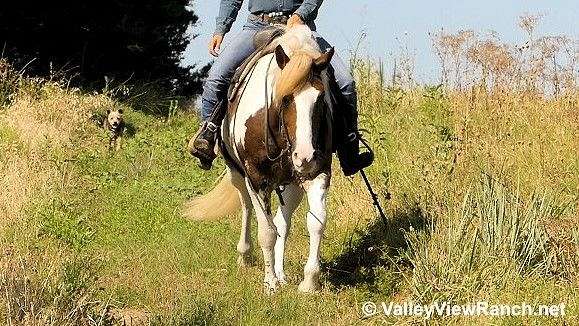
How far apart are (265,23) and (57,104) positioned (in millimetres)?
7391

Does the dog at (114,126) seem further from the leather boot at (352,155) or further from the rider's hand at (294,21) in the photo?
the rider's hand at (294,21)

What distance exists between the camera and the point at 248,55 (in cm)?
664

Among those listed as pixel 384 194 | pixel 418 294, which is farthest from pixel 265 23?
pixel 418 294

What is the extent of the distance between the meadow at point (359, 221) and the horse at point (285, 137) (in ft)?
1.24

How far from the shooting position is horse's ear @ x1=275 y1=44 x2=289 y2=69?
562 centimetres

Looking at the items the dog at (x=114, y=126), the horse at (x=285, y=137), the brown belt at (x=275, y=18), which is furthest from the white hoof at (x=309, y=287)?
the dog at (x=114, y=126)

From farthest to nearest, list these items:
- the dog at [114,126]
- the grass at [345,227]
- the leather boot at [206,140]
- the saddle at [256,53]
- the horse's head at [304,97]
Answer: the dog at [114,126] < the leather boot at [206,140] < the saddle at [256,53] < the horse's head at [304,97] < the grass at [345,227]

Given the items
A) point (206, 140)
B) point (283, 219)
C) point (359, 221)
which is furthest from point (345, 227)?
point (206, 140)

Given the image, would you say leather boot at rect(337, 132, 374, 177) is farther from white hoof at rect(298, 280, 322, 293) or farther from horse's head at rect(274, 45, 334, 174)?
white hoof at rect(298, 280, 322, 293)

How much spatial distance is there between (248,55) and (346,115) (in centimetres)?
96

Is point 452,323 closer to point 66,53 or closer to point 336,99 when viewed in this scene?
point 336,99

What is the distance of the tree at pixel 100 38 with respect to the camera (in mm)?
16281

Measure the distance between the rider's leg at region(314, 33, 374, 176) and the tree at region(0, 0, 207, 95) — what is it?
34.8 ft

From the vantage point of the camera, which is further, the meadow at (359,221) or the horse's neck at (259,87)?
the horse's neck at (259,87)
